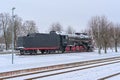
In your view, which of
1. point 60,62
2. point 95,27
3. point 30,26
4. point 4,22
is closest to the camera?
point 60,62

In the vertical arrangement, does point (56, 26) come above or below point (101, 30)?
above

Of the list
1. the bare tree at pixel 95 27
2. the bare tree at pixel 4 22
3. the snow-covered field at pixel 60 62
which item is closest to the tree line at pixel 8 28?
the bare tree at pixel 4 22

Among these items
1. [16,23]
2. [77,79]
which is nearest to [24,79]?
[77,79]

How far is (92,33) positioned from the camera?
66.1 m

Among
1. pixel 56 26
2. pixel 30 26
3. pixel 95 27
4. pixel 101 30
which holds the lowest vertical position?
pixel 101 30

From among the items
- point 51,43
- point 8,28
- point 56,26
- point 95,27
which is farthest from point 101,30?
point 56,26

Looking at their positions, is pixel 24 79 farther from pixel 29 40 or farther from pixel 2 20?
pixel 2 20

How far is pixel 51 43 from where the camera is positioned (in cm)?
5012

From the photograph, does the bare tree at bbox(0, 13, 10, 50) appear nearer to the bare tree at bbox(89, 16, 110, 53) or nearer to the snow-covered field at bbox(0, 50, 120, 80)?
the bare tree at bbox(89, 16, 110, 53)

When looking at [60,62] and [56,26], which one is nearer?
[60,62]

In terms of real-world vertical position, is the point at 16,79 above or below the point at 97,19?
below

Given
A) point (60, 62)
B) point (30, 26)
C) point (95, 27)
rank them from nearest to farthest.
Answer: point (60, 62)
point (95, 27)
point (30, 26)

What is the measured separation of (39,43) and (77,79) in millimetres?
33037

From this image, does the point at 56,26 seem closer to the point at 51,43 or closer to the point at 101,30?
the point at 101,30
